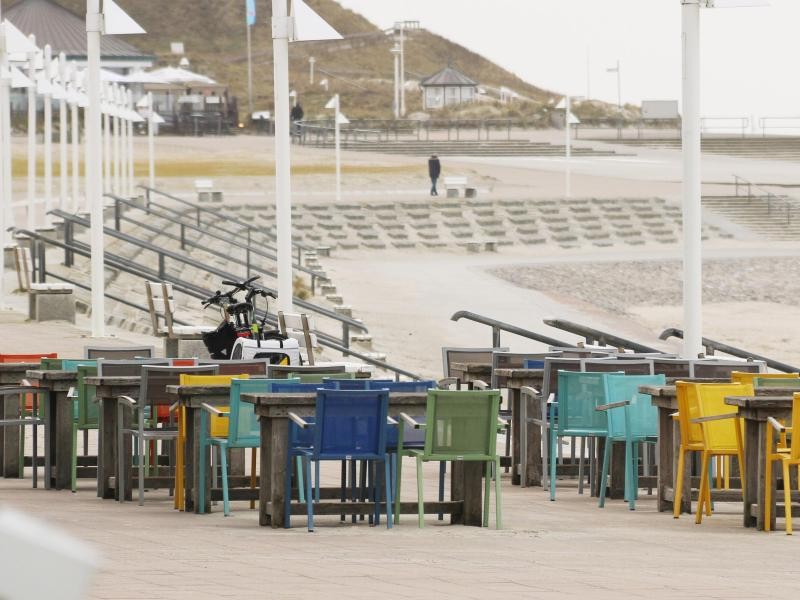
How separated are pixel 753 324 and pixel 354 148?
148ft

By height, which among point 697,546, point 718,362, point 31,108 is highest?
point 31,108

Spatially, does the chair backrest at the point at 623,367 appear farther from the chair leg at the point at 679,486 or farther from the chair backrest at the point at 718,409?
the chair backrest at the point at 718,409

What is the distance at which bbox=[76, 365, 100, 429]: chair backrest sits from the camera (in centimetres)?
967

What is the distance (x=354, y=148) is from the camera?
7869 centimetres

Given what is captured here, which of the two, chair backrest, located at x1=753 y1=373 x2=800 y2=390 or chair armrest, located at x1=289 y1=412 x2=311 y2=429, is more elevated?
chair backrest, located at x1=753 y1=373 x2=800 y2=390

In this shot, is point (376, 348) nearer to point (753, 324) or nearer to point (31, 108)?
point (31, 108)

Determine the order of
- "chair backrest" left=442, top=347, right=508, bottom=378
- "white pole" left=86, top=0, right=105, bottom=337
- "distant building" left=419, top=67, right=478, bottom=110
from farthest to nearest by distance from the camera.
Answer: "distant building" left=419, top=67, right=478, bottom=110 < "white pole" left=86, top=0, right=105, bottom=337 < "chair backrest" left=442, top=347, right=508, bottom=378

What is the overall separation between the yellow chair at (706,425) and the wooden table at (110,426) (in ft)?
10.2

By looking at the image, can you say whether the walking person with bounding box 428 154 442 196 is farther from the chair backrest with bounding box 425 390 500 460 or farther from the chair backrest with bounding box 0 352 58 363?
the chair backrest with bounding box 425 390 500 460

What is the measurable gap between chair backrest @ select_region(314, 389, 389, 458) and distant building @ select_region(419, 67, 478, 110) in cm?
11835

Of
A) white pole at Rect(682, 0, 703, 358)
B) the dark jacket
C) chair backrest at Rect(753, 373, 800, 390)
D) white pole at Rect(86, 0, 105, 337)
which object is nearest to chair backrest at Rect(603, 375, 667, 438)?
chair backrest at Rect(753, 373, 800, 390)

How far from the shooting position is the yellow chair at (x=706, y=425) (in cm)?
866

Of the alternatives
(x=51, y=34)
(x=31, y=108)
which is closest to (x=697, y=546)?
(x=31, y=108)

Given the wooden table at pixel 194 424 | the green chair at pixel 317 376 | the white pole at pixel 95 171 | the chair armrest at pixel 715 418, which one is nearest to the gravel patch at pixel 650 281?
the white pole at pixel 95 171
